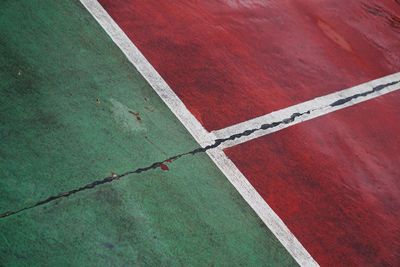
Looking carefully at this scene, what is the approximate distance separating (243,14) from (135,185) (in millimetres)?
3802

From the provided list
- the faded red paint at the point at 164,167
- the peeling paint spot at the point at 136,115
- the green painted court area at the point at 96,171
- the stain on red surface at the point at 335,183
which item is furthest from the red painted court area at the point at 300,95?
the faded red paint at the point at 164,167

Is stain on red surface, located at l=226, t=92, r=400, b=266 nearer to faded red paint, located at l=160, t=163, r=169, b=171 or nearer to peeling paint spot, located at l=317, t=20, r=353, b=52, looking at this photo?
faded red paint, located at l=160, t=163, r=169, b=171

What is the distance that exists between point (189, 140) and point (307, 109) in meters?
1.93

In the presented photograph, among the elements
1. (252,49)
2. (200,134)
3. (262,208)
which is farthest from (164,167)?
(252,49)

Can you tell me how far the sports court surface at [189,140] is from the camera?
13.8ft

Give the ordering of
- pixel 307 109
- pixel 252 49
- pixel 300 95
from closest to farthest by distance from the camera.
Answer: pixel 307 109
pixel 300 95
pixel 252 49

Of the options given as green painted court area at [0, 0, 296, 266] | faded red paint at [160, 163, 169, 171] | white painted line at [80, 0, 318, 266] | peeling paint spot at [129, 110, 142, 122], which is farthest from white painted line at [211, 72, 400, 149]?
peeling paint spot at [129, 110, 142, 122]

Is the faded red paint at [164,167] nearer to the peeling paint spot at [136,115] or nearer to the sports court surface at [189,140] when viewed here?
the sports court surface at [189,140]

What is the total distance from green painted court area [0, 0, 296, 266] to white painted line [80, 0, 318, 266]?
0.30 ft

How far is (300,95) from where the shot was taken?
6.22 metres

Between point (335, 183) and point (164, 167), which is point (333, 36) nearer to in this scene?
point (335, 183)

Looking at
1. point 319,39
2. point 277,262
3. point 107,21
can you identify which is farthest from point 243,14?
point 277,262

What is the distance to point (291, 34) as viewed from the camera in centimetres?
708

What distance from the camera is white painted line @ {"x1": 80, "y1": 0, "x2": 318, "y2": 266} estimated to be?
15.3ft
